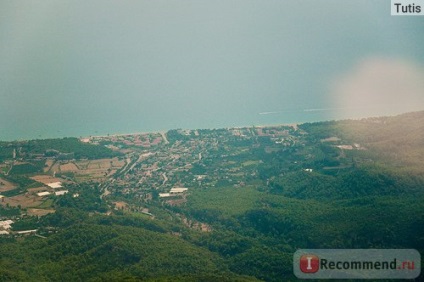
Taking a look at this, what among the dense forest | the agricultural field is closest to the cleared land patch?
the agricultural field

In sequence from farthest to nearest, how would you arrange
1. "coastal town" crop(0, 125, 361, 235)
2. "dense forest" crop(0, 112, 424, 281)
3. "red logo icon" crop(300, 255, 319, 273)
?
"coastal town" crop(0, 125, 361, 235)
"dense forest" crop(0, 112, 424, 281)
"red logo icon" crop(300, 255, 319, 273)

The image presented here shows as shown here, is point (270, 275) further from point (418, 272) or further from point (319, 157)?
point (319, 157)

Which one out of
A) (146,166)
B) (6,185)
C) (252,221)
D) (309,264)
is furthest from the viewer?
(146,166)

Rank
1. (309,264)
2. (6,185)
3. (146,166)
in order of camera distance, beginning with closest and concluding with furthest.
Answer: (309,264) < (6,185) < (146,166)

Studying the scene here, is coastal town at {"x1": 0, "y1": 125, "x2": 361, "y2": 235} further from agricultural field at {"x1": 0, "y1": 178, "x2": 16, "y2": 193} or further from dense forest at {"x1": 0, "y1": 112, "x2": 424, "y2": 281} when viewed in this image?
dense forest at {"x1": 0, "y1": 112, "x2": 424, "y2": 281}

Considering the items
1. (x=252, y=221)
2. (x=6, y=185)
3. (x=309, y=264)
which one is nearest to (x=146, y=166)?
(x=6, y=185)

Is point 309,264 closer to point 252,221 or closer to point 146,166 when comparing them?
point 252,221

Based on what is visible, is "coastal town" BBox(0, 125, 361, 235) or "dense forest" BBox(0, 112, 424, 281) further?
"coastal town" BBox(0, 125, 361, 235)

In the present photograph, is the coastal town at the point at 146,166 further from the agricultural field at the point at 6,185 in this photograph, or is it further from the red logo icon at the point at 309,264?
the red logo icon at the point at 309,264
